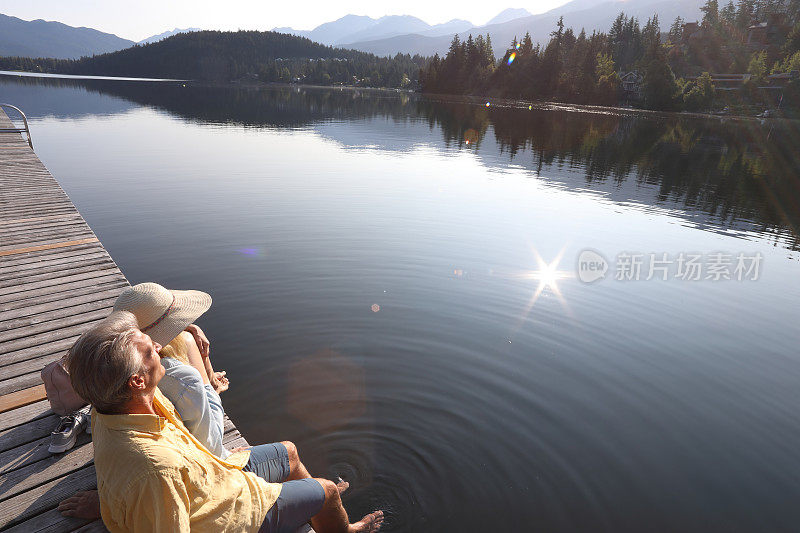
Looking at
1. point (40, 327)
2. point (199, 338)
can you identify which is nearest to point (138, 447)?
point (199, 338)

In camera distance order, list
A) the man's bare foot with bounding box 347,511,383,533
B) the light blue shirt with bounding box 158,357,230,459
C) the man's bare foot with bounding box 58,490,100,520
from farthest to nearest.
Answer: the man's bare foot with bounding box 347,511,383,533 → the man's bare foot with bounding box 58,490,100,520 → the light blue shirt with bounding box 158,357,230,459

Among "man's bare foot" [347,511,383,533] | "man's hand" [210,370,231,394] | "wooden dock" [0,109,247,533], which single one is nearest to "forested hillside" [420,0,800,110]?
"wooden dock" [0,109,247,533]

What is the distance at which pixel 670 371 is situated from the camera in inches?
338

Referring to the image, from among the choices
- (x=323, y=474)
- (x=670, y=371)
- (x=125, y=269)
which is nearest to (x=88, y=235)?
(x=125, y=269)

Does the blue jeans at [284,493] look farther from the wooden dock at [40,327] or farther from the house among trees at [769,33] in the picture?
the house among trees at [769,33]

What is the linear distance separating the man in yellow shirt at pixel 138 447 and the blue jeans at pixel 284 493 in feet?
1.89

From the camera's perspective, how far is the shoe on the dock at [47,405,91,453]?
158 inches

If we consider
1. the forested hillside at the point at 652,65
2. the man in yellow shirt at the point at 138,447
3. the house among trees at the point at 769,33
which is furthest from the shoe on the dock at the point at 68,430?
the house among trees at the point at 769,33

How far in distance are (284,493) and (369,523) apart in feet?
6.16

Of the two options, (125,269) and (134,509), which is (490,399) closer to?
(134,509)

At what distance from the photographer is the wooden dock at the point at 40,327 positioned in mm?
3652

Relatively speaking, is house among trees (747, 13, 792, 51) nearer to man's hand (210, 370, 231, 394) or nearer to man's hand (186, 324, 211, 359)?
man's hand (210, 370, 231, 394)

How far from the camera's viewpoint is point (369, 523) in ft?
15.8

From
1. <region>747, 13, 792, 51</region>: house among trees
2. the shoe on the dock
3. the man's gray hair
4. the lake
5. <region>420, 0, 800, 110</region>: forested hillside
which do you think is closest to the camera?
the man's gray hair
